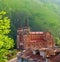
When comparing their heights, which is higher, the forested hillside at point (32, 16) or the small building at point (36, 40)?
the forested hillside at point (32, 16)

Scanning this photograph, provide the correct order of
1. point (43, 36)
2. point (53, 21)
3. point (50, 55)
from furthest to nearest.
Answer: point (53, 21)
point (43, 36)
point (50, 55)

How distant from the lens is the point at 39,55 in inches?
1323

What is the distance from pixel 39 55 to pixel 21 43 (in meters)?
53.2

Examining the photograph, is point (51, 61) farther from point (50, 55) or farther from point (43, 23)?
point (43, 23)

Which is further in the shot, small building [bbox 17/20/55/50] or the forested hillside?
the forested hillside

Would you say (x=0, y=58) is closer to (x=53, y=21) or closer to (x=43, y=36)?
(x=43, y=36)

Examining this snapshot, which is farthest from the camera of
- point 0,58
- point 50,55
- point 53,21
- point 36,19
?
point 53,21

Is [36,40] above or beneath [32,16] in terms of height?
beneath

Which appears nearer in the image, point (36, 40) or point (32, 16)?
point (36, 40)

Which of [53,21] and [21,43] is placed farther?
[53,21]

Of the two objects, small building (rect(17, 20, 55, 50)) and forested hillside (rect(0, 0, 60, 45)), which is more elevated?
forested hillside (rect(0, 0, 60, 45))

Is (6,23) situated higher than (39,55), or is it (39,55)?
(6,23)

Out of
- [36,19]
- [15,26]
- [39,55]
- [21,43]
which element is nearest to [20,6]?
[36,19]

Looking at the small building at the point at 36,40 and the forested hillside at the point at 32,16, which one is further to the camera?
the forested hillside at the point at 32,16
